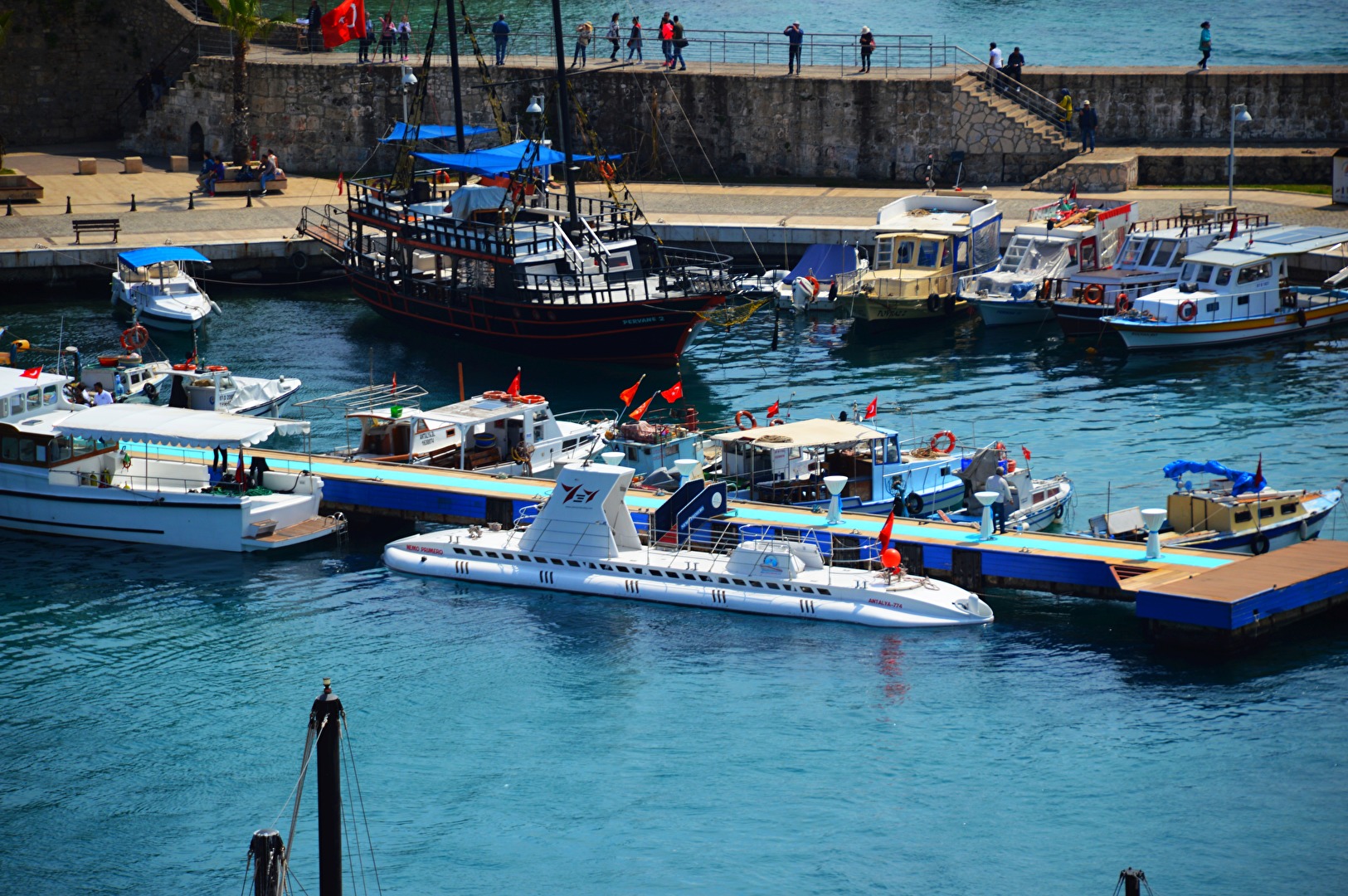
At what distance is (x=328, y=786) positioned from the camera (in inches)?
822

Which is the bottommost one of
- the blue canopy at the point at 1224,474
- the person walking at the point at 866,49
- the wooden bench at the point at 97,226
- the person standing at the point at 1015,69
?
the blue canopy at the point at 1224,474

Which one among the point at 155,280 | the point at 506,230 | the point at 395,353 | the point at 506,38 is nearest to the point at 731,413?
the point at 506,230

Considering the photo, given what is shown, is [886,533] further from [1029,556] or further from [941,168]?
[941,168]

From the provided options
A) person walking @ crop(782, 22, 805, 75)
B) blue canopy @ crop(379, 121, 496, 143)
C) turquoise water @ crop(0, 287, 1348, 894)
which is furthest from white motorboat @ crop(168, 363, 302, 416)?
person walking @ crop(782, 22, 805, 75)

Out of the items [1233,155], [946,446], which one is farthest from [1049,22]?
[946,446]

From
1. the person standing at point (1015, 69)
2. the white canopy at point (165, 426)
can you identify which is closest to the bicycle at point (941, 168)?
the person standing at point (1015, 69)

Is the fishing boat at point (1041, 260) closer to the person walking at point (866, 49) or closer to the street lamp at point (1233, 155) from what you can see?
the street lamp at point (1233, 155)

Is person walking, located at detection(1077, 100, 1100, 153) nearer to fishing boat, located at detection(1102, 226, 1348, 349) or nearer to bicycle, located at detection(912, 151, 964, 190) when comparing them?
bicycle, located at detection(912, 151, 964, 190)

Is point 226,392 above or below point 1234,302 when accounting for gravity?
below

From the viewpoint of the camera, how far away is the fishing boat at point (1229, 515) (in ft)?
138

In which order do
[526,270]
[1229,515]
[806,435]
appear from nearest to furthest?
1. [1229,515]
2. [806,435]
3. [526,270]

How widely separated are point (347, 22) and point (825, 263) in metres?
24.0

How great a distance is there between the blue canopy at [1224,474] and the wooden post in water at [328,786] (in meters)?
28.3

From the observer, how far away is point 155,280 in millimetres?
67812
